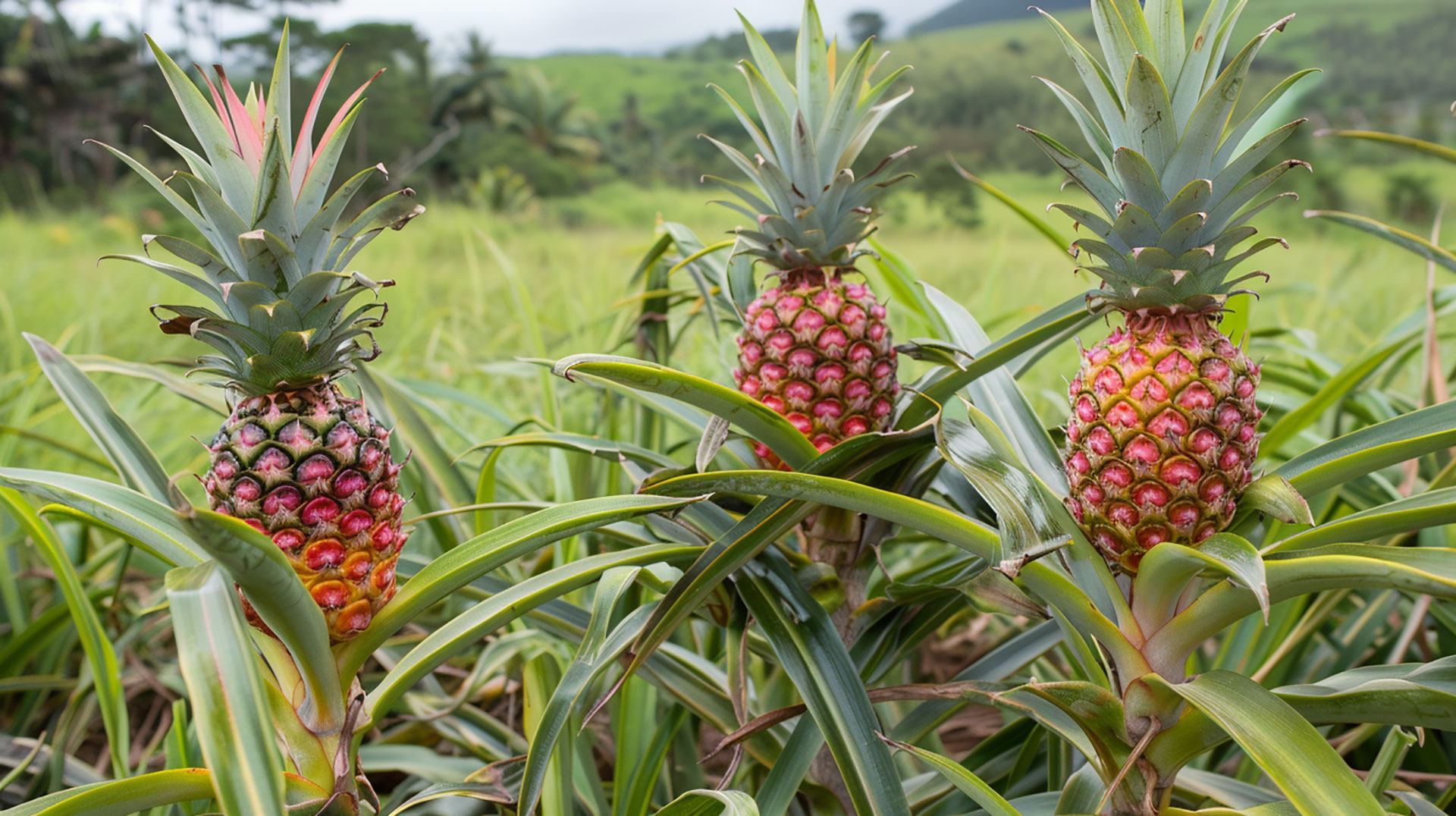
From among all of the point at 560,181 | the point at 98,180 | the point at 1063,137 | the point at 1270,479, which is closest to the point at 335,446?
the point at 1270,479

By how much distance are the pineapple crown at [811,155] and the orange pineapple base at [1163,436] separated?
0.32 metres

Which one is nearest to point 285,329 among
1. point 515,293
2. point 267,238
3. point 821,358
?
point 267,238

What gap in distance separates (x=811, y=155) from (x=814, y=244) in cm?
9

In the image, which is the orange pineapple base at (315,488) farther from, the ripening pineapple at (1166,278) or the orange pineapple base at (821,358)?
the ripening pineapple at (1166,278)

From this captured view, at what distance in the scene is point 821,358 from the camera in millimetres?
872

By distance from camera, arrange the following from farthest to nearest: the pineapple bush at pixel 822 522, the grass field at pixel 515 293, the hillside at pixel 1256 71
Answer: the hillside at pixel 1256 71 < the grass field at pixel 515 293 < the pineapple bush at pixel 822 522

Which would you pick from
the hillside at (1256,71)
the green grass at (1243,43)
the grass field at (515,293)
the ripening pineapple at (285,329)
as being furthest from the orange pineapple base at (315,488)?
the hillside at (1256,71)

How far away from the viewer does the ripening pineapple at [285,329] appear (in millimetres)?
648

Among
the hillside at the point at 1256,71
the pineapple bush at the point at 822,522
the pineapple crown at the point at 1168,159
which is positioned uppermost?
the hillside at the point at 1256,71

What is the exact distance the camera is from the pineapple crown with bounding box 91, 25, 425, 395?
641mm

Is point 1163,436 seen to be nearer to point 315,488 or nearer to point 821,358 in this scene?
point 821,358

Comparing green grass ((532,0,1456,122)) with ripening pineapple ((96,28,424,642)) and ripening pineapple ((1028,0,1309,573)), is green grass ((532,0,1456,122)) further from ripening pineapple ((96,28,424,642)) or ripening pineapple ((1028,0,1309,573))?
ripening pineapple ((96,28,424,642))

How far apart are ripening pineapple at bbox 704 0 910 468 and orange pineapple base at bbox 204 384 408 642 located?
40cm

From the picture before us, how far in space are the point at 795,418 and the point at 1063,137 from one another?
588 cm
